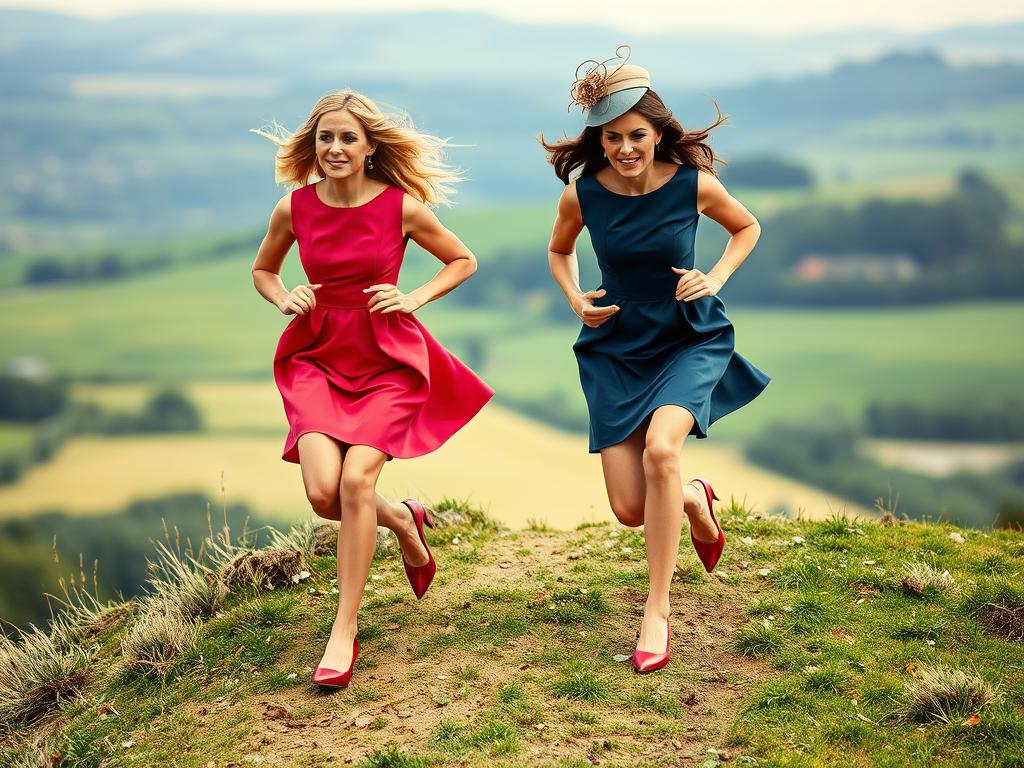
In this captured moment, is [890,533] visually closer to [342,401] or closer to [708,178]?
[708,178]

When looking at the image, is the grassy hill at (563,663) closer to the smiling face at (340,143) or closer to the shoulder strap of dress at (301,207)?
the shoulder strap of dress at (301,207)

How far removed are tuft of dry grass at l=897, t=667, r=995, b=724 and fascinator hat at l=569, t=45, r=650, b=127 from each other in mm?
2912

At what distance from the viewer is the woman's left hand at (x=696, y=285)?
5.36 meters

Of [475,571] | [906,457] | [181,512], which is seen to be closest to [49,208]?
[181,512]

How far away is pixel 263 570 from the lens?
6555 mm

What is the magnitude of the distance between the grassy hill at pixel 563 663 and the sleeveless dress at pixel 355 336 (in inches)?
41.7

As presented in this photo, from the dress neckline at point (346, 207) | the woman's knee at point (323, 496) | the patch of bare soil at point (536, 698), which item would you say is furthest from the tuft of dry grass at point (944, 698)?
the dress neckline at point (346, 207)

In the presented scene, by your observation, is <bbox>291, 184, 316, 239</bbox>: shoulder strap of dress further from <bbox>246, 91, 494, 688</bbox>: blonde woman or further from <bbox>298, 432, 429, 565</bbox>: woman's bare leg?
<bbox>298, 432, 429, 565</bbox>: woman's bare leg

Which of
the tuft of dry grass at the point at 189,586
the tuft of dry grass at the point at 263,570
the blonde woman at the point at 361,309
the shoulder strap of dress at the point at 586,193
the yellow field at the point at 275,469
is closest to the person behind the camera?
the blonde woman at the point at 361,309

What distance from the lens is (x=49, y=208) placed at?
591 feet

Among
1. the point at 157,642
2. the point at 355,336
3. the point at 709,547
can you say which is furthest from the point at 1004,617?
the point at 157,642

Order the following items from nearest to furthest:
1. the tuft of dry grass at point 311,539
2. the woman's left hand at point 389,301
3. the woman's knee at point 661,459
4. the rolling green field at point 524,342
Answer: the woman's knee at point 661,459 < the woman's left hand at point 389,301 < the tuft of dry grass at point 311,539 < the rolling green field at point 524,342

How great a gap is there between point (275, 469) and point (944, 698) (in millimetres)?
76397

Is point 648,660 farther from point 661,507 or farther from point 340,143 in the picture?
point 340,143
